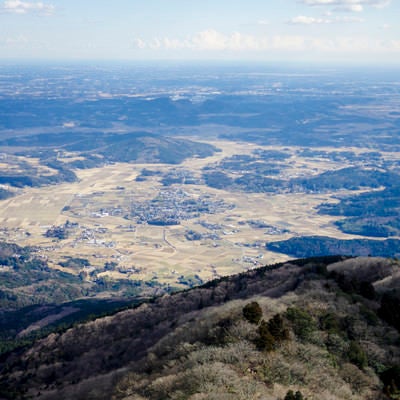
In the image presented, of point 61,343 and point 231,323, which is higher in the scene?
point 231,323

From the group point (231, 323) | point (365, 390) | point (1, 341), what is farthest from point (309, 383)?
point (1, 341)

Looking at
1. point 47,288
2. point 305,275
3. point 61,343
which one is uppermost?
point 305,275

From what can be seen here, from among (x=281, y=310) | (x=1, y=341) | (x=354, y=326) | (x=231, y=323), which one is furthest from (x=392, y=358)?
(x=1, y=341)

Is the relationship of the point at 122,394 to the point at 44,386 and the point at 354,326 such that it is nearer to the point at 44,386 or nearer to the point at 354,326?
the point at 354,326

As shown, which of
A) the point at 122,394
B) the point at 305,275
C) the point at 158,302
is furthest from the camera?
the point at 158,302

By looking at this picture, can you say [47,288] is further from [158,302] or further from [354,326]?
[354,326]

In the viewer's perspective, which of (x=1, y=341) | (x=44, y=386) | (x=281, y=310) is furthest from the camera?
(x=1, y=341)

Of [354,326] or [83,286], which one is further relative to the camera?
[83,286]

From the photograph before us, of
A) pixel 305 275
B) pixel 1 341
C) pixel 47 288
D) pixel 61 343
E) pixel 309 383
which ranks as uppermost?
pixel 309 383

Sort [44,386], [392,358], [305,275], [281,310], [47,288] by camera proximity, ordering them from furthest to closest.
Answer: [47,288] → [44,386] → [305,275] → [281,310] → [392,358]
